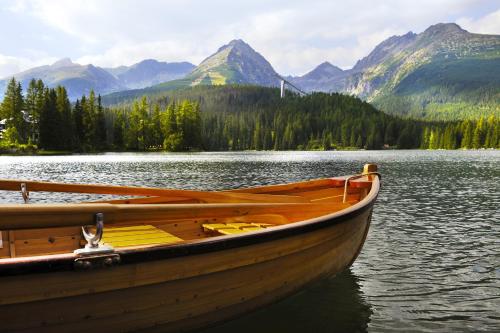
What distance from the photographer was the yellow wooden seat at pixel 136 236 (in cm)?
867

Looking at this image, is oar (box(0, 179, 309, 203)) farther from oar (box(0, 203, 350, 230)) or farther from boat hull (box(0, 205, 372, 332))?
boat hull (box(0, 205, 372, 332))

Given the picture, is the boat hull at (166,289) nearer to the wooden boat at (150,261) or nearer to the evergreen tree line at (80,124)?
the wooden boat at (150,261)

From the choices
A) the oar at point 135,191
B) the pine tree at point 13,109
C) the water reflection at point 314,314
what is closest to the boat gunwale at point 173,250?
the water reflection at point 314,314

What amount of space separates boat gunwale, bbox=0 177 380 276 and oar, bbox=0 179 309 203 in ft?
8.94

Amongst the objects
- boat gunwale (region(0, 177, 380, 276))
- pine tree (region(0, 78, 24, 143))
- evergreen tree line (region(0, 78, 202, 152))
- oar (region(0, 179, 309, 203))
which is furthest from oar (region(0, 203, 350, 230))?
pine tree (region(0, 78, 24, 143))

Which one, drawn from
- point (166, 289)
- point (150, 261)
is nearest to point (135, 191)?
point (166, 289)

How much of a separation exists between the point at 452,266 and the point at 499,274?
129 cm

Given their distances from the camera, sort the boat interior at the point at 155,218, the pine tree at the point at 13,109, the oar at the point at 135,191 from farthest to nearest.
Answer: the pine tree at the point at 13,109
the oar at the point at 135,191
the boat interior at the point at 155,218

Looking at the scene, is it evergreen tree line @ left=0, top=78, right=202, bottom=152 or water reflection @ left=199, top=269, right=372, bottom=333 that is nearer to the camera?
water reflection @ left=199, top=269, right=372, bottom=333

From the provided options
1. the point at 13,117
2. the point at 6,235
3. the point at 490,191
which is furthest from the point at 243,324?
the point at 13,117

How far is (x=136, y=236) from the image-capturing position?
9.17 m

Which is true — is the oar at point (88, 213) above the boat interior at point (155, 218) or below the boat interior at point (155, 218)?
above

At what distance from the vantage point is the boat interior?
263 inches

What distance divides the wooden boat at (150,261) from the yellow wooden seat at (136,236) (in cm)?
2
